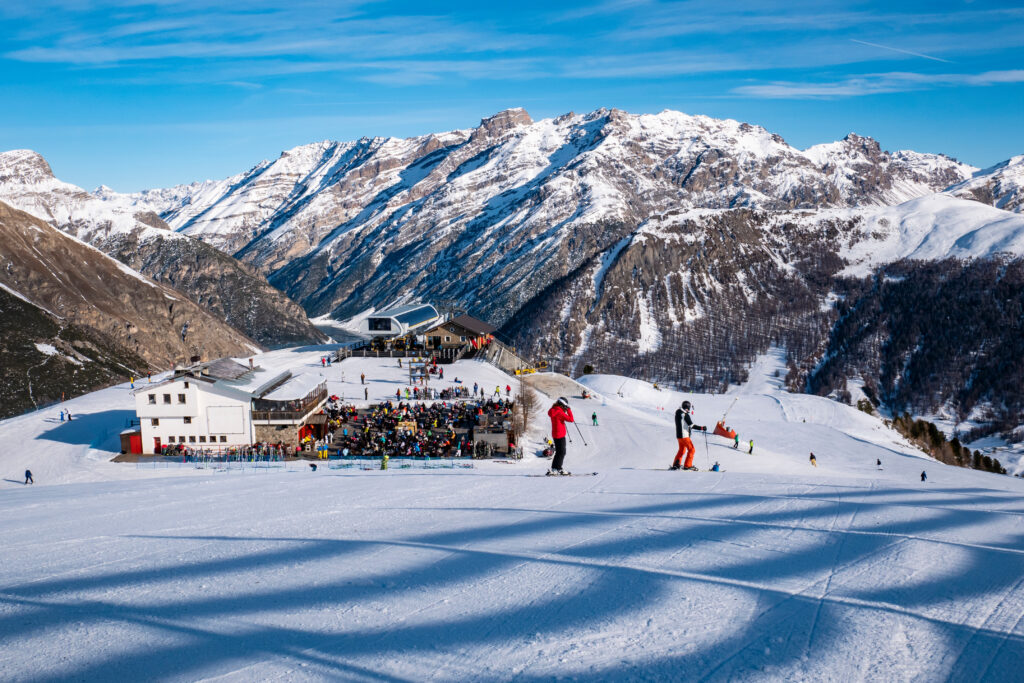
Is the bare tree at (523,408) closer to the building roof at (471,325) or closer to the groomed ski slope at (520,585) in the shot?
the building roof at (471,325)

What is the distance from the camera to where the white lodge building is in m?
38.9

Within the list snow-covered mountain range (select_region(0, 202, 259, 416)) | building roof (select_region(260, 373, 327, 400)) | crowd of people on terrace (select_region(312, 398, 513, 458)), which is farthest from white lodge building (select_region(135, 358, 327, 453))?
snow-covered mountain range (select_region(0, 202, 259, 416))

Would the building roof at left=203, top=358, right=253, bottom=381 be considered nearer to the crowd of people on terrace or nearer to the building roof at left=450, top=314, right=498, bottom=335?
the crowd of people on terrace

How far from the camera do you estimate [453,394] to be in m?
50.6

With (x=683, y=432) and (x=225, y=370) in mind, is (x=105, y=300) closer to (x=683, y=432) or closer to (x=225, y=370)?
(x=225, y=370)

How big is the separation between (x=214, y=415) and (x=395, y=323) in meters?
39.6

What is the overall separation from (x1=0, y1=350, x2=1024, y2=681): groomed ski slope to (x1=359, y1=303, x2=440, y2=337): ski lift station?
63.1 metres

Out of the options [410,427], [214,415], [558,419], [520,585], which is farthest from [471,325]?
[520,585]

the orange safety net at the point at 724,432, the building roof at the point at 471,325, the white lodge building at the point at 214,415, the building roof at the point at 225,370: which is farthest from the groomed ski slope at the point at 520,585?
the building roof at the point at 471,325

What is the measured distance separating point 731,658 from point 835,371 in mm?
158116

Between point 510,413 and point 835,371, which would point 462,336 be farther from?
point 835,371

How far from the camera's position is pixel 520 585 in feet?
26.8

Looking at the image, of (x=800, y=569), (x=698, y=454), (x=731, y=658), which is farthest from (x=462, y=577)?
(x=698, y=454)

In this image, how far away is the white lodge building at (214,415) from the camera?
128 feet
